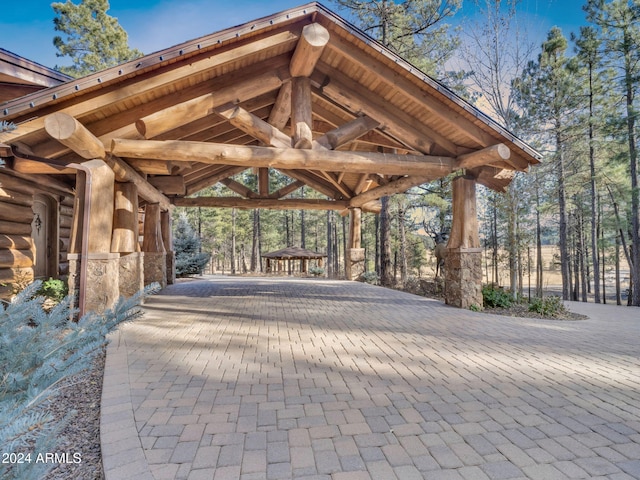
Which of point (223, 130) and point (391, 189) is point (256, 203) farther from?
point (391, 189)

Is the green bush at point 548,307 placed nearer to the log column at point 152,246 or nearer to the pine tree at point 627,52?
the log column at point 152,246

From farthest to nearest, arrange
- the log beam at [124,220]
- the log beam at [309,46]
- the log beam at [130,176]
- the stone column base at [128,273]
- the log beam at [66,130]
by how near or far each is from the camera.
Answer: the stone column base at [128,273] < the log beam at [124,220] < the log beam at [130,176] < the log beam at [309,46] < the log beam at [66,130]

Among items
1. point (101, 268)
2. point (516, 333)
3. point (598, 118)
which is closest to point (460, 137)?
point (516, 333)

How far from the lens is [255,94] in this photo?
245 inches

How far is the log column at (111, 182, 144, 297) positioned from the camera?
600cm

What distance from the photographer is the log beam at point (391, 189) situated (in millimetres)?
9453

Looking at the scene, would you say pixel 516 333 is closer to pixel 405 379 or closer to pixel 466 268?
pixel 466 268

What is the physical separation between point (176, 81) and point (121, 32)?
16.2 m

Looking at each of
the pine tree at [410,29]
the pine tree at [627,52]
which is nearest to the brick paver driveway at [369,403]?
the pine tree at [410,29]

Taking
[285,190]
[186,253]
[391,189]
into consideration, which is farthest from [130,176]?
[186,253]

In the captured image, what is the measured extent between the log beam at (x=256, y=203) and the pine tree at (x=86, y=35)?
33.1 ft

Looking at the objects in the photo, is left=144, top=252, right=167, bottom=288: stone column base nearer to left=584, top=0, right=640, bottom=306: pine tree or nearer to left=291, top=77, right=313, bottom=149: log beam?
left=291, top=77, right=313, bottom=149: log beam

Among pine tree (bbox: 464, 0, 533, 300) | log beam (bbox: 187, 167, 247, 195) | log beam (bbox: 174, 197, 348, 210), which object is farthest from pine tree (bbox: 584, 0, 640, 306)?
log beam (bbox: 187, 167, 247, 195)

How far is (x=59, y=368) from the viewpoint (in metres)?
1.24
